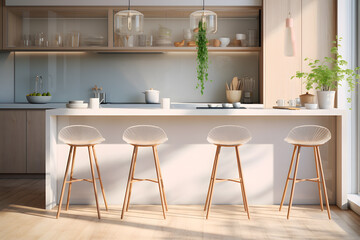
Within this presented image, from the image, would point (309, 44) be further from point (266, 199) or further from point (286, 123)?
point (266, 199)

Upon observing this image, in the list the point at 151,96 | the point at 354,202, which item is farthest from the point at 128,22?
the point at 354,202

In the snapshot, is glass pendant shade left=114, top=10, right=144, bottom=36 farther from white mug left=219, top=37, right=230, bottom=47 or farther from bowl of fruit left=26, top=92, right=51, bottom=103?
bowl of fruit left=26, top=92, right=51, bottom=103

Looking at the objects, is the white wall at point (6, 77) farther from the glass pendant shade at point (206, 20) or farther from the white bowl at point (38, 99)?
the glass pendant shade at point (206, 20)

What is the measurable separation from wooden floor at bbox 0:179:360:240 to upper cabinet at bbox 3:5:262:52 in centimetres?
244

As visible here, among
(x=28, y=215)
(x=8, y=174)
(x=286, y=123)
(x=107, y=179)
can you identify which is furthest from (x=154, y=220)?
(x=8, y=174)

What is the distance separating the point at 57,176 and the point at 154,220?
3.72 ft

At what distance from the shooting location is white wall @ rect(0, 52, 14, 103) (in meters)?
5.99

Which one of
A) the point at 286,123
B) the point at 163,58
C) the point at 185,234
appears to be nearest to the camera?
the point at 185,234

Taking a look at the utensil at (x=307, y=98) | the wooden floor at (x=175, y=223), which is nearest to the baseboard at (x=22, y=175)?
the wooden floor at (x=175, y=223)

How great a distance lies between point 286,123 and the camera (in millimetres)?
3984

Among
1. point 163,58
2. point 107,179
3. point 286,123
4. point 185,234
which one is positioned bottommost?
point 185,234

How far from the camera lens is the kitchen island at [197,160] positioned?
3979mm

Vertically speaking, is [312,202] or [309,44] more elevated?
[309,44]

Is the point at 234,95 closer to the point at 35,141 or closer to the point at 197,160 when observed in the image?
the point at 197,160
